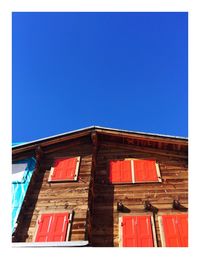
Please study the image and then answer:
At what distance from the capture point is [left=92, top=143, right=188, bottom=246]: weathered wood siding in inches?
385

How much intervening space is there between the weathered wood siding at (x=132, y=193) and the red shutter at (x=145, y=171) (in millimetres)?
245

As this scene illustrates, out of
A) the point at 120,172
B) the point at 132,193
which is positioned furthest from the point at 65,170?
the point at 132,193

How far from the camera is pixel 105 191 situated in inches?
439

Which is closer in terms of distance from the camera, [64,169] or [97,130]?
[64,169]

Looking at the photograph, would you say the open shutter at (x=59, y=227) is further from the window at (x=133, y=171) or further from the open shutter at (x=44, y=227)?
the window at (x=133, y=171)

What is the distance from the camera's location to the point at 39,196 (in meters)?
11.0

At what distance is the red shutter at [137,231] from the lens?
360 inches

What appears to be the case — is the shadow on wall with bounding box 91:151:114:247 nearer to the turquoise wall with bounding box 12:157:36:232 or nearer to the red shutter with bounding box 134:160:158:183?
the red shutter with bounding box 134:160:158:183

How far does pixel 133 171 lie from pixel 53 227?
13.7 feet

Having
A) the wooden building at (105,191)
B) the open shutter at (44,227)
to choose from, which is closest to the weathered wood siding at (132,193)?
the wooden building at (105,191)

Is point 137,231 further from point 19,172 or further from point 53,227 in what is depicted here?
point 19,172
